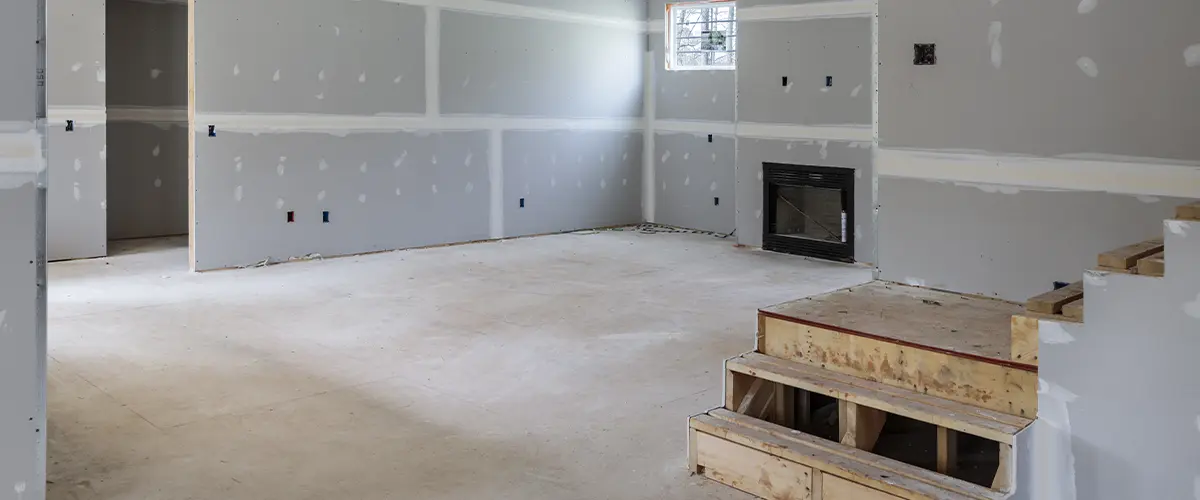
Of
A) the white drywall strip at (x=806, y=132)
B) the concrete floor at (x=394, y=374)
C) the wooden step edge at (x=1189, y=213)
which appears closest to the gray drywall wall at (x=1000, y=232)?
the concrete floor at (x=394, y=374)

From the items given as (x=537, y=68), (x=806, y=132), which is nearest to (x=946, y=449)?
(x=806, y=132)

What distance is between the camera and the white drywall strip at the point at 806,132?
7996 millimetres

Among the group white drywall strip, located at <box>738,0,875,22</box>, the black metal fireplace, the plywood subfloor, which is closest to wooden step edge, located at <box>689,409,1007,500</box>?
the plywood subfloor

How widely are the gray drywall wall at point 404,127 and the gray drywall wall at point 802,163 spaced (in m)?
1.91

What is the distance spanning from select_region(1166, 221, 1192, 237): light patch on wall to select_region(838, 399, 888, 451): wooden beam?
1.01m

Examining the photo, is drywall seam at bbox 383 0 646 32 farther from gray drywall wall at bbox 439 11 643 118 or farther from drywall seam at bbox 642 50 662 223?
drywall seam at bbox 642 50 662 223

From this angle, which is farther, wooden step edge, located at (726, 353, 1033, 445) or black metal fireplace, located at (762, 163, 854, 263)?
black metal fireplace, located at (762, 163, 854, 263)

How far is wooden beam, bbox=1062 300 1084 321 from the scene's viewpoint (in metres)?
2.75

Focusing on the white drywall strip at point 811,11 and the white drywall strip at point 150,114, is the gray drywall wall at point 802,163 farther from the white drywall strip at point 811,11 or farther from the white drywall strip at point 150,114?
the white drywall strip at point 150,114

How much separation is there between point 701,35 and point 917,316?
22.9ft

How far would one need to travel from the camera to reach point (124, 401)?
13.4 ft

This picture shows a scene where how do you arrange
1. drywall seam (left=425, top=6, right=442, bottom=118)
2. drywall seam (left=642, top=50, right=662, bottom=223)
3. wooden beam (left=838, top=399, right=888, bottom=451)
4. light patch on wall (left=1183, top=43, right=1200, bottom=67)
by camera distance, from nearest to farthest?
wooden beam (left=838, top=399, right=888, bottom=451) < light patch on wall (left=1183, top=43, right=1200, bottom=67) < drywall seam (left=425, top=6, right=442, bottom=118) < drywall seam (left=642, top=50, right=662, bottom=223)

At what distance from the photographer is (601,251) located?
8.66 m

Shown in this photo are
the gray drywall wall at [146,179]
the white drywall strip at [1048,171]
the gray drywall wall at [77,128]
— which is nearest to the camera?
the white drywall strip at [1048,171]
